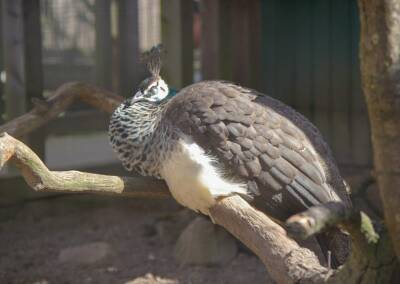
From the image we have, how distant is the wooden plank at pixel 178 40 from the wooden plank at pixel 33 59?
0.83 metres

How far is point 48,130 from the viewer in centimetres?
495

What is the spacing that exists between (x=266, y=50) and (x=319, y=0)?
0.50 metres

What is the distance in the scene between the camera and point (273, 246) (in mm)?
2189

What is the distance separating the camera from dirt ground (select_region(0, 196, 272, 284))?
407 centimetres

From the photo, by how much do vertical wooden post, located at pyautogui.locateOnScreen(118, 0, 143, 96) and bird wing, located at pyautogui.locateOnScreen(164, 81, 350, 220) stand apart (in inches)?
96.3

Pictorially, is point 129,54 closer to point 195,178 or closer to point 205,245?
point 205,245

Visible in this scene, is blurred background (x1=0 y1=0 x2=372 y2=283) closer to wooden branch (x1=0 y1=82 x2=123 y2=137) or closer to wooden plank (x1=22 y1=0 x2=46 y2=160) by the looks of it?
wooden plank (x1=22 y1=0 x2=46 y2=160)

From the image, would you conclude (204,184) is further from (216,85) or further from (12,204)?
(12,204)

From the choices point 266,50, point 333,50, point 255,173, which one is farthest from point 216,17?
point 255,173

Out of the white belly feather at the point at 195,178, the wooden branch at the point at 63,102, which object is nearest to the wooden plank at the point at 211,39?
the wooden branch at the point at 63,102

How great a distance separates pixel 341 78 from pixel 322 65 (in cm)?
16

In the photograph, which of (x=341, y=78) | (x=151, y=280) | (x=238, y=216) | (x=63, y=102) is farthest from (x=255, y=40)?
(x=238, y=216)

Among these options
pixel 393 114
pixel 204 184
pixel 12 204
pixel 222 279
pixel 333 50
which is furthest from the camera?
pixel 333 50

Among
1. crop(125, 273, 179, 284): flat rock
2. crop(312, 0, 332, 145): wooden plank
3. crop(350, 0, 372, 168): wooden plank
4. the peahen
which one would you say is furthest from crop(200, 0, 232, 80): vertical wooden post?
the peahen
